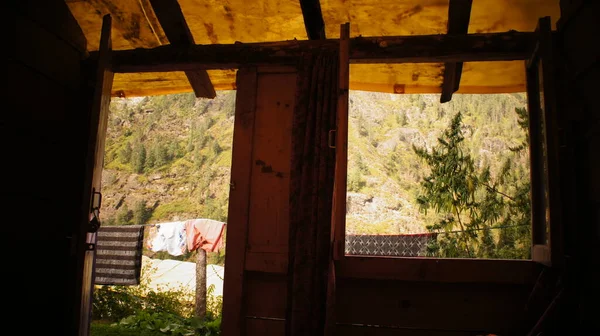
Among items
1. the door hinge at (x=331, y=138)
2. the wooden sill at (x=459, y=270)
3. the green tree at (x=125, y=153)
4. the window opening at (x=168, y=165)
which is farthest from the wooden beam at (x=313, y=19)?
the green tree at (x=125, y=153)

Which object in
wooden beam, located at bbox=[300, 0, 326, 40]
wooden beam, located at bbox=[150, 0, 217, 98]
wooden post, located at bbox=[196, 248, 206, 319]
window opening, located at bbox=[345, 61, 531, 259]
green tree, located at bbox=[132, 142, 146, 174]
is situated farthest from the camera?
green tree, located at bbox=[132, 142, 146, 174]

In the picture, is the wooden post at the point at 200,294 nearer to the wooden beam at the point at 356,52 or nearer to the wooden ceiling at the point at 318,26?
the wooden ceiling at the point at 318,26

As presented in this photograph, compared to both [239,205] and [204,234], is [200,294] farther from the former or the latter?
[239,205]

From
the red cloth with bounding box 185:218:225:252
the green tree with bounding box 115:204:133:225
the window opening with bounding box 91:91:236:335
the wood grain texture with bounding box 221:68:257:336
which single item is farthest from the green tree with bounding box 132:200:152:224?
the wood grain texture with bounding box 221:68:257:336

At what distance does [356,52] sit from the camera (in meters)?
3.65

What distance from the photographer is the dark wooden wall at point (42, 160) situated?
3.05 m

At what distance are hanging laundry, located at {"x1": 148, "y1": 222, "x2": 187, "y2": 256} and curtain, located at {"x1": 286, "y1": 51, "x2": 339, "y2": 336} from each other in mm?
7764

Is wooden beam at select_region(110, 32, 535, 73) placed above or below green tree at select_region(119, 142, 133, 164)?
below

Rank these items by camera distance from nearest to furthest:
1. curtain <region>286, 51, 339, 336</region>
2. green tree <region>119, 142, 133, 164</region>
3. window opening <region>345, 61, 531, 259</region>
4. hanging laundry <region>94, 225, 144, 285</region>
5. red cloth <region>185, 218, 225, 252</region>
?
curtain <region>286, 51, 339, 336</region> < hanging laundry <region>94, 225, 144, 285</region> < red cloth <region>185, 218, 225, 252</region> < window opening <region>345, 61, 531, 259</region> < green tree <region>119, 142, 133, 164</region>

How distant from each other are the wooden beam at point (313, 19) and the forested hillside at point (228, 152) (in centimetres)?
2145

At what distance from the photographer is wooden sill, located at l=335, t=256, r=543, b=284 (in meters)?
3.21

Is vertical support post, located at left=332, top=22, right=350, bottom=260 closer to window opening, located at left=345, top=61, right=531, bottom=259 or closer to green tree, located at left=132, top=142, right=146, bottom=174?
window opening, located at left=345, top=61, right=531, bottom=259

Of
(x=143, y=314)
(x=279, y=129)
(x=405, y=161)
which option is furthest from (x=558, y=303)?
(x=405, y=161)

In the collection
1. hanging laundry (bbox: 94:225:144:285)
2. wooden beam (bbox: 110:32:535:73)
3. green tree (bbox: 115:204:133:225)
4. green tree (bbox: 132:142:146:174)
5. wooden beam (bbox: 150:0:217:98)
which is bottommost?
hanging laundry (bbox: 94:225:144:285)
